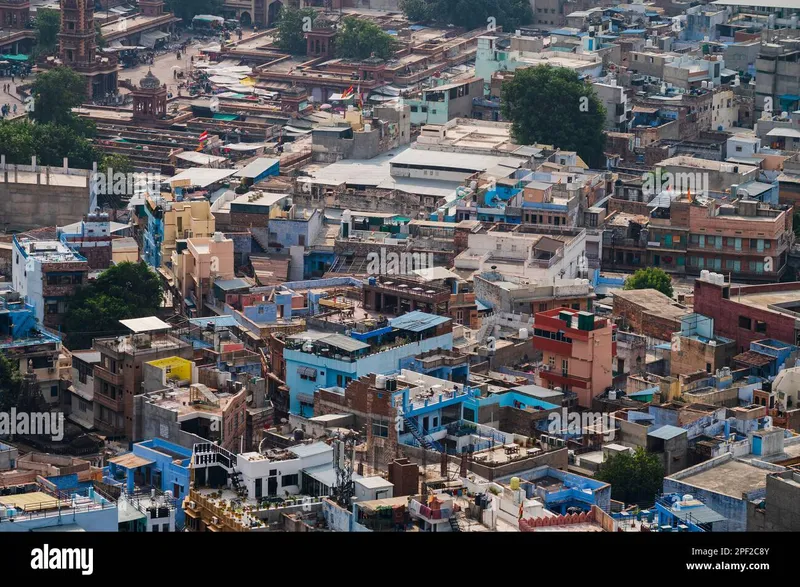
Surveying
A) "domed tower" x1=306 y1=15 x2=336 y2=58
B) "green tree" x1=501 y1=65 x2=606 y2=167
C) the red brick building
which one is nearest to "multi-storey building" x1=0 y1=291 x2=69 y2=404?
the red brick building

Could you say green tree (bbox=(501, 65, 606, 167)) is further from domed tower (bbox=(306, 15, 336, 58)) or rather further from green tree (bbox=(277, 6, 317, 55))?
green tree (bbox=(277, 6, 317, 55))

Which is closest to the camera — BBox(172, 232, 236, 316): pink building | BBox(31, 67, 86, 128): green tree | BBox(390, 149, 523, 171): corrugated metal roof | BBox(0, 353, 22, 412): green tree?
BBox(0, 353, 22, 412): green tree

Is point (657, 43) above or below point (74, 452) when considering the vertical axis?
above

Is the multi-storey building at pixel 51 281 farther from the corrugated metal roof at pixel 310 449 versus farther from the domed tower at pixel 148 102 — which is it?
the domed tower at pixel 148 102

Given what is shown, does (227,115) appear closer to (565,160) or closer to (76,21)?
(76,21)

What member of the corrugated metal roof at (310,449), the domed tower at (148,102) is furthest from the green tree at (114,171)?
the corrugated metal roof at (310,449)
